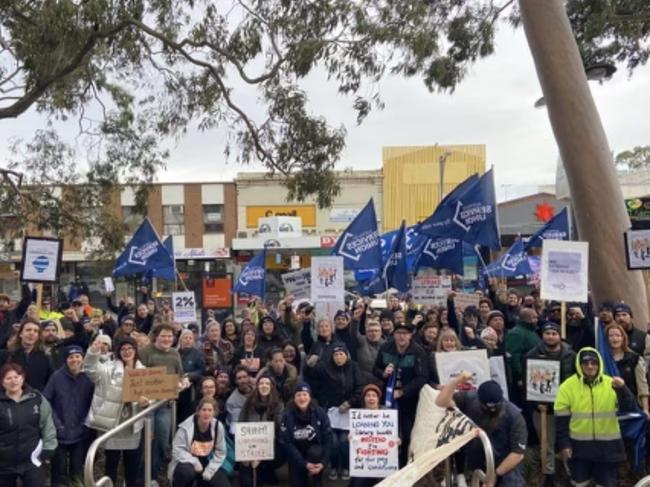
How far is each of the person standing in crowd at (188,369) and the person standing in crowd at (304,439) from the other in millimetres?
1475

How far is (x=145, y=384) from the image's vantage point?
7012 millimetres

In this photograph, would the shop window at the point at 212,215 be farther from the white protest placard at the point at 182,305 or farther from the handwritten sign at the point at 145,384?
the handwritten sign at the point at 145,384

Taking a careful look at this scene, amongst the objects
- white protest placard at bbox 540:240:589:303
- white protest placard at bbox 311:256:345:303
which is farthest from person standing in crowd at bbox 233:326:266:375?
white protest placard at bbox 540:240:589:303

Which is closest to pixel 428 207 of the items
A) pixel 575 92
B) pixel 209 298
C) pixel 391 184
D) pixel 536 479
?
pixel 391 184

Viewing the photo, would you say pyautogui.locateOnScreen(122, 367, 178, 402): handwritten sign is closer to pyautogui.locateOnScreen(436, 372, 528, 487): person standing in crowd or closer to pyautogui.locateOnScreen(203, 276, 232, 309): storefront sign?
pyautogui.locateOnScreen(436, 372, 528, 487): person standing in crowd

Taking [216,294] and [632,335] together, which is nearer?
[632,335]

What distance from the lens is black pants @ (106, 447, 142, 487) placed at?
762 centimetres

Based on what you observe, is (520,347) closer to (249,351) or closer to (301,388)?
(301,388)

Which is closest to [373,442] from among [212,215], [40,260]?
[40,260]

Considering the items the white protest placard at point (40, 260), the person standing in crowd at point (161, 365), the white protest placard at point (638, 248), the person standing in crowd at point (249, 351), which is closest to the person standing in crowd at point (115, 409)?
the person standing in crowd at point (161, 365)

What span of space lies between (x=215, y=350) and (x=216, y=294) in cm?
1135

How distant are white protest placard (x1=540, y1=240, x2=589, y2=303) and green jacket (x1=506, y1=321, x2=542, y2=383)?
0.47m

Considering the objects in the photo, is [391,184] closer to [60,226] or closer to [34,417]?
[60,226]

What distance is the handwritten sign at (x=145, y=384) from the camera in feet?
22.9
